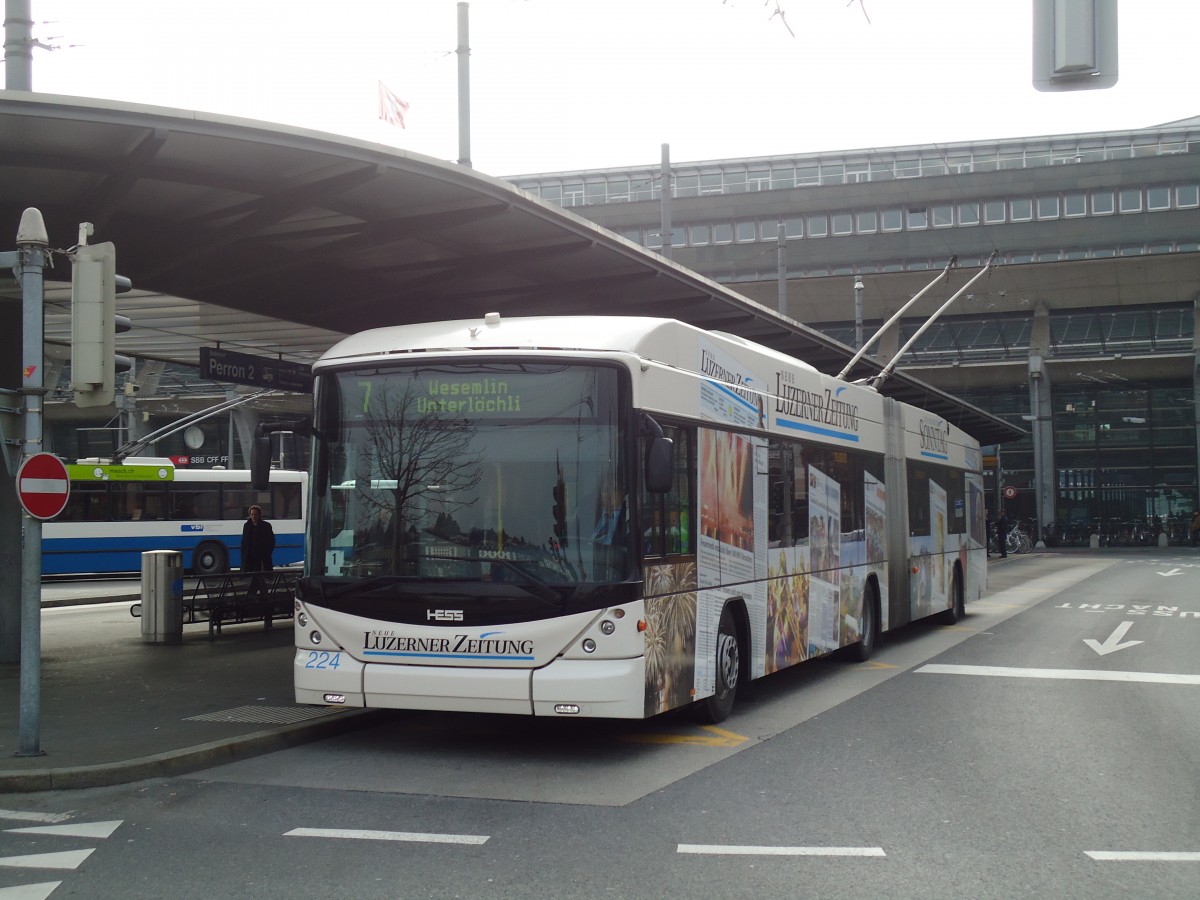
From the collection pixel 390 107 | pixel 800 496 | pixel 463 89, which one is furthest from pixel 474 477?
pixel 390 107

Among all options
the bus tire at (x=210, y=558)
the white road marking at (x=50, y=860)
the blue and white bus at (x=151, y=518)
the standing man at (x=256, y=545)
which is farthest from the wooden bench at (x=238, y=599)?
the bus tire at (x=210, y=558)

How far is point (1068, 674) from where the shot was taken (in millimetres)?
13438

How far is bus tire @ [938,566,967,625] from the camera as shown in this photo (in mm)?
19734

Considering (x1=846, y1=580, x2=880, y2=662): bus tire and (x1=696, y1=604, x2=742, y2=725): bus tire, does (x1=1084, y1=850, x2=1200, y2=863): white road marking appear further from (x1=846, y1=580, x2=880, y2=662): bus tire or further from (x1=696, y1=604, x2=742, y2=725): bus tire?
(x1=846, y1=580, x2=880, y2=662): bus tire

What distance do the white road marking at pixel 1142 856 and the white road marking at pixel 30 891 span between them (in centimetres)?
465

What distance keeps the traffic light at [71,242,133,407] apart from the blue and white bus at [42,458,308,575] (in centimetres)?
2335

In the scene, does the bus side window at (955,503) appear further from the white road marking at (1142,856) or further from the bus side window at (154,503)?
the bus side window at (154,503)

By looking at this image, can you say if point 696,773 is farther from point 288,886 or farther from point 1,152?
point 1,152

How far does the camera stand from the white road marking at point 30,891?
18.3 ft

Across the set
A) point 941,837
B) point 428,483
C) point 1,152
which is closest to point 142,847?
point 428,483

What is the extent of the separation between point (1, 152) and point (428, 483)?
4.11 meters

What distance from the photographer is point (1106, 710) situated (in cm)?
1091

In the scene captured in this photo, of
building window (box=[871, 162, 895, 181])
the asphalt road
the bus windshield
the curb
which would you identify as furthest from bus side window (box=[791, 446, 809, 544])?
building window (box=[871, 162, 895, 181])

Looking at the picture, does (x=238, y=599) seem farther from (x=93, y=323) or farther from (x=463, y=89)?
(x=93, y=323)
